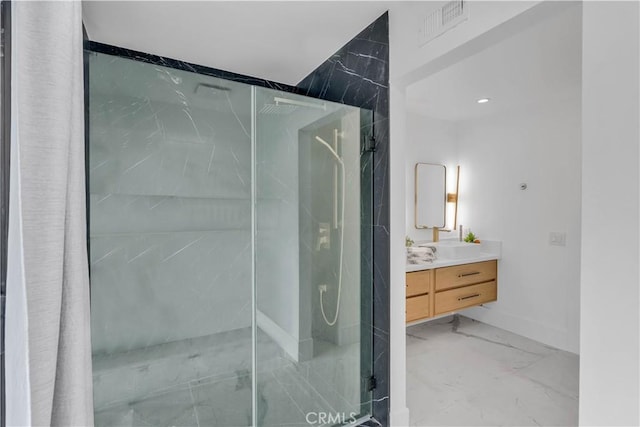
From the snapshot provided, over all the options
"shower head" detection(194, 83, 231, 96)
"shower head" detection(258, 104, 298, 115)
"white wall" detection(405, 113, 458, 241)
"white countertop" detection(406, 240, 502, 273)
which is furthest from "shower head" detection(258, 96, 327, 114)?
"white wall" detection(405, 113, 458, 241)

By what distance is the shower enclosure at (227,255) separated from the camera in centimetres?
163

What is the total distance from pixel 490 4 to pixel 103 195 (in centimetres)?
188

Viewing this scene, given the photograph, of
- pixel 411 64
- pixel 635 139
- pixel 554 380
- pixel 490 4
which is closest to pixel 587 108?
pixel 635 139

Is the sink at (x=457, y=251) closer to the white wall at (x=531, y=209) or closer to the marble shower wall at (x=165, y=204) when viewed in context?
the white wall at (x=531, y=209)

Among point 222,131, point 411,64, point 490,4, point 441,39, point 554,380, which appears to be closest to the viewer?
point 490,4

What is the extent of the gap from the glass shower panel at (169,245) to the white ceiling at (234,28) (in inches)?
17.8

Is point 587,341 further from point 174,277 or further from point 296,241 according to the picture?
point 174,277

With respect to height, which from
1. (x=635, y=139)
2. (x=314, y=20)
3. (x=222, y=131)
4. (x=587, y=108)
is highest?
(x=314, y=20)

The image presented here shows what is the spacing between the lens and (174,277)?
191 cm

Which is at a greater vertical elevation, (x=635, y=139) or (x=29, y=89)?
(x=29, y=89)

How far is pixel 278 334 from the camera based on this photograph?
73.7 inches

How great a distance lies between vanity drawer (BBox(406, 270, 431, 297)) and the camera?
9.23 ft

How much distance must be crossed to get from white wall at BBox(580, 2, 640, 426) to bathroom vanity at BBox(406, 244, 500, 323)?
1.80 meters

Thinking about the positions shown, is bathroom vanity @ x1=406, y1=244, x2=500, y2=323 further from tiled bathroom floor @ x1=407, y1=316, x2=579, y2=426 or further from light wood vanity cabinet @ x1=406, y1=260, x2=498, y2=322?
tiled bathroom floor @ x1=407, y1=316, x2=579, y2=426
